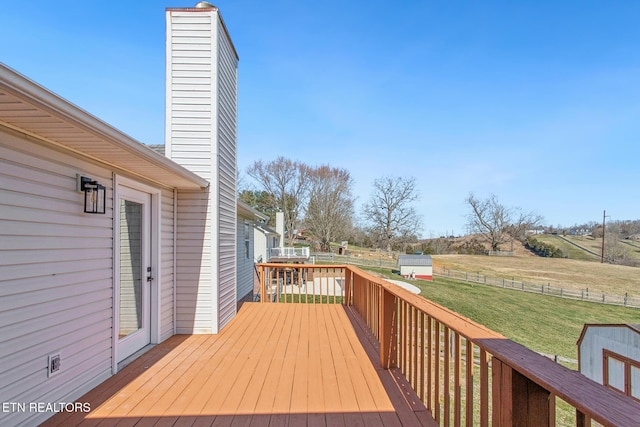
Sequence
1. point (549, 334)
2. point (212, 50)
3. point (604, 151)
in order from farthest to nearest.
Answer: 1. point (604, 151)
2. point (549, 334)
3. point (212, 50)

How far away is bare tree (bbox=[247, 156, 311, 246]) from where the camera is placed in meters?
28.4

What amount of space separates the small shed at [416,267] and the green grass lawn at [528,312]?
0.76m

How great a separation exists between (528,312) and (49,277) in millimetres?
19860

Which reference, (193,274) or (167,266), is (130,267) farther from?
(193,274)

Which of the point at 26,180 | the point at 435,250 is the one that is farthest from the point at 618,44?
the point at 435,250

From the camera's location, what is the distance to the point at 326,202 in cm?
2941

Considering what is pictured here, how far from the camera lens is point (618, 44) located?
12.6m

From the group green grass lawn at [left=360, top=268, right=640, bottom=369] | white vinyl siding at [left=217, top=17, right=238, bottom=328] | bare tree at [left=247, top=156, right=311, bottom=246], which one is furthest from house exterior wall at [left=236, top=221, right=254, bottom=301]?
bare tree at [left=247, top=156, right=311, bottom=246]

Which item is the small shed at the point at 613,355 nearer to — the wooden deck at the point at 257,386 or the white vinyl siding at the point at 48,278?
the wooden deck at the point at 257,386

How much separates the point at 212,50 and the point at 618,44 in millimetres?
16301

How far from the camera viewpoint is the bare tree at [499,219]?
36.2 meters

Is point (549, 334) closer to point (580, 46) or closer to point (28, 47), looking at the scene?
point (580, 46)

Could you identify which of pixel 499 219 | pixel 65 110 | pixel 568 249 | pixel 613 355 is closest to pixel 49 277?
pixel 65 110

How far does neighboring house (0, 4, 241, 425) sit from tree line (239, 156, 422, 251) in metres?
23.6
